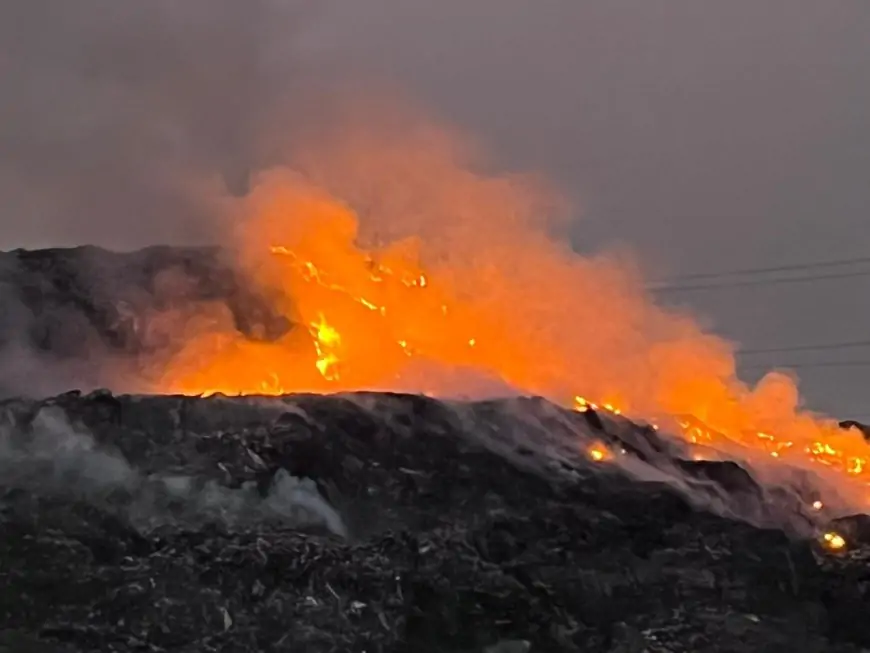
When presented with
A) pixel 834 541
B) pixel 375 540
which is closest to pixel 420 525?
pixel 375 540

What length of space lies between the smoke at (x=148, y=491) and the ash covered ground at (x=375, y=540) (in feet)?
0.07

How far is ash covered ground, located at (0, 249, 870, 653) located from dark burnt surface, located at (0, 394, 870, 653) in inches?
0.8

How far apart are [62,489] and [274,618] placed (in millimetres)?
2769

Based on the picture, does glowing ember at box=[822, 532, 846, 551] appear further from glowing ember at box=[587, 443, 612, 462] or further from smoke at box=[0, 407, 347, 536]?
smoke at box=[0, 407, 347, 536]

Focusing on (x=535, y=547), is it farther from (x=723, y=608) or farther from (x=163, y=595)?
(x=163, y=595)

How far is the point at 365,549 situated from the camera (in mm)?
12273

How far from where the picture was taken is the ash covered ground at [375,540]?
11750 millimetres


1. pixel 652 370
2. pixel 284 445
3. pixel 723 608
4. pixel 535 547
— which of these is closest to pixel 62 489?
pixel 284 445

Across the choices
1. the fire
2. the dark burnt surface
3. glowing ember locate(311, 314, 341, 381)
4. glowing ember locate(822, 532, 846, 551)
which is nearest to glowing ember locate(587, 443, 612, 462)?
the fire

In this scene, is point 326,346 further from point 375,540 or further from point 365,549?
point 365,549

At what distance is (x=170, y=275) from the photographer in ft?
72.1

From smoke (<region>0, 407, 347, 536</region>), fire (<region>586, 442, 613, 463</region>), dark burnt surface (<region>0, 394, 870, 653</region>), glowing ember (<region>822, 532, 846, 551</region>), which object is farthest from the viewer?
fire (<region>586, 442, 613, 463</region>)

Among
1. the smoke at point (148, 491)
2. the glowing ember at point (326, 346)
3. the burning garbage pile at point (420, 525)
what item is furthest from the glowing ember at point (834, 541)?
the glowing ember at point (326, 346)

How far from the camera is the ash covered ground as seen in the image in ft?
38.5
